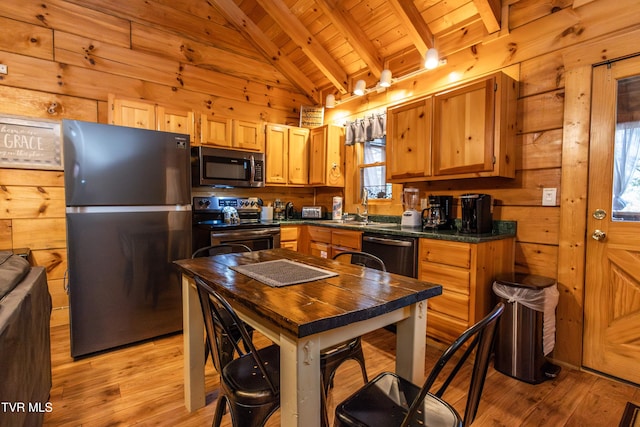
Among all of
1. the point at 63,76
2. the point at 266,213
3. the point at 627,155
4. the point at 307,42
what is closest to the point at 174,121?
the point at 63,76

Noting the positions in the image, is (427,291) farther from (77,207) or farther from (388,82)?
(388,82)

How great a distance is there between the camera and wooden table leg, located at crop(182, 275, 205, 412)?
171cm

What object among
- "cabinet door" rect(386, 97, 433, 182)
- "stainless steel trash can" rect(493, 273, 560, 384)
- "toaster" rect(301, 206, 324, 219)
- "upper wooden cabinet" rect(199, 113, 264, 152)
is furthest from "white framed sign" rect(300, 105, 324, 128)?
"stainless steel trash can" rect(493, 273, 560, 384)

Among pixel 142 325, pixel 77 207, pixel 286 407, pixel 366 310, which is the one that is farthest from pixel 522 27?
pixel 142 325

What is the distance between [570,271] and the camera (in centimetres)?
230

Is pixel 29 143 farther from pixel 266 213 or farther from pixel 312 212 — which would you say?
pixel 312 212

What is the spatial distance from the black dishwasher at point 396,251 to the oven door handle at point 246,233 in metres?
1.05

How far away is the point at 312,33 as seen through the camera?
3783 millimetres

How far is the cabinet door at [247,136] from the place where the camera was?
3.60 metres

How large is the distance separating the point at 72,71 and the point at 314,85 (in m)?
2.70

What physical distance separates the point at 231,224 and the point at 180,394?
1.66m

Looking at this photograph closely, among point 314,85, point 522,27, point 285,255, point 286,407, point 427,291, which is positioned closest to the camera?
point 286,407

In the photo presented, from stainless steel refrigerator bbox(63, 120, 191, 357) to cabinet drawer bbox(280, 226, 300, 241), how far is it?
1.06 metres

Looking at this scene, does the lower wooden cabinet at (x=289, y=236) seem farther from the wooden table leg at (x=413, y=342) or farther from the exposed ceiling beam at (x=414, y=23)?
the wooden table leg at (x=413, y=342)
